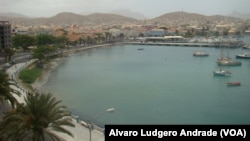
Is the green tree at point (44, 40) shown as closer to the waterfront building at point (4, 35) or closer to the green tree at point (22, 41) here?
the green tree at point (22, 41)

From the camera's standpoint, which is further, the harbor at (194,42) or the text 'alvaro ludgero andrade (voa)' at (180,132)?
the harbor at (194,42)

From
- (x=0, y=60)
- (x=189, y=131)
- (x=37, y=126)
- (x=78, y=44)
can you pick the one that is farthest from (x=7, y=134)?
(x=78, y=44)

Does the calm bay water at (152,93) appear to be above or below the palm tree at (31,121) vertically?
below

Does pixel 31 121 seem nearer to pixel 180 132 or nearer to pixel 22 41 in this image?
pixel 180 132

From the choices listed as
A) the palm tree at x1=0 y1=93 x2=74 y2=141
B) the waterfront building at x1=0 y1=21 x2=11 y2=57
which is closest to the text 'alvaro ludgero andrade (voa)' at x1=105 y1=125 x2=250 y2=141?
the palm tree at x1=0 y1=93 x2=74 y2=141

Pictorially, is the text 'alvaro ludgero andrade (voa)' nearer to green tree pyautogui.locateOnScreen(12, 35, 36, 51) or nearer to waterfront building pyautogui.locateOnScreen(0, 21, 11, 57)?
waterfront building pyautogui.locateOnScreen(0, 21, 11, 57)

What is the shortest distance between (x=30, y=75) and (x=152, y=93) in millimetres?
9857

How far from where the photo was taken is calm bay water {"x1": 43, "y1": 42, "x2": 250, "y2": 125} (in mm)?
18000

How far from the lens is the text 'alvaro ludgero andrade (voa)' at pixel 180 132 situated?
4902 mm

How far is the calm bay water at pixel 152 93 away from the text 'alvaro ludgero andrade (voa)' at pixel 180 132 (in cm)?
1150

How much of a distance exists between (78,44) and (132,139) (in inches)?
2408

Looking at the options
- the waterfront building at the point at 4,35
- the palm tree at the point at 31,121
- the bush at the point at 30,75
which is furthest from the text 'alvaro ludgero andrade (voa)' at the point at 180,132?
the waterfront building at the point at 4,35

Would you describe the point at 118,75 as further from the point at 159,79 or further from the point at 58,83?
the point at 58,83

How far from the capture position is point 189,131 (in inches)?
197
